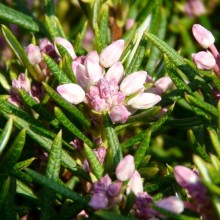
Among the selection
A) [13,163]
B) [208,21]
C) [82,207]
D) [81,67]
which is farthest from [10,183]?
[208,21]

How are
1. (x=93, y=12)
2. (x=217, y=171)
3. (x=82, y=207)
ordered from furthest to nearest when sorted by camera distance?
1. (x=93, y=12)
2. (x=82, y=207)
3. (x=217, y=171)

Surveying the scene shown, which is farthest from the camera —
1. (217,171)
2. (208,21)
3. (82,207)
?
(208,21)

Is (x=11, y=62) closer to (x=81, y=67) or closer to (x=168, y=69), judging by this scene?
(x=81, y=67)

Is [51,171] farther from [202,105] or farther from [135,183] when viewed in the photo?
[202,105]

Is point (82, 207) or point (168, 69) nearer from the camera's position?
point (82, 207)

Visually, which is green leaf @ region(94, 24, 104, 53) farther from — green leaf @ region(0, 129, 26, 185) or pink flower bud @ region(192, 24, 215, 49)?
green leaf @ region(0, 129, 26, 185)

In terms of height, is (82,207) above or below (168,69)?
below

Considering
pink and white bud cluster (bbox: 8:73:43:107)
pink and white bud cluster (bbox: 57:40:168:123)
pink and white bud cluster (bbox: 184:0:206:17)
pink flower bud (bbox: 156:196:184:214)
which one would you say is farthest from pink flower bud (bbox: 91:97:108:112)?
pink and white bud cluster (bbox: 184:0:206:17)

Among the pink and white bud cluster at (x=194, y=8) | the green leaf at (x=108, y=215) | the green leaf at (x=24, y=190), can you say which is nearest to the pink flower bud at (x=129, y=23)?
the pink and white bud cluster at (x=194, y=8)

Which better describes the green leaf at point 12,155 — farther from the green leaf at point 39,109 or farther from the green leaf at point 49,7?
the green leaf at point 49,7
